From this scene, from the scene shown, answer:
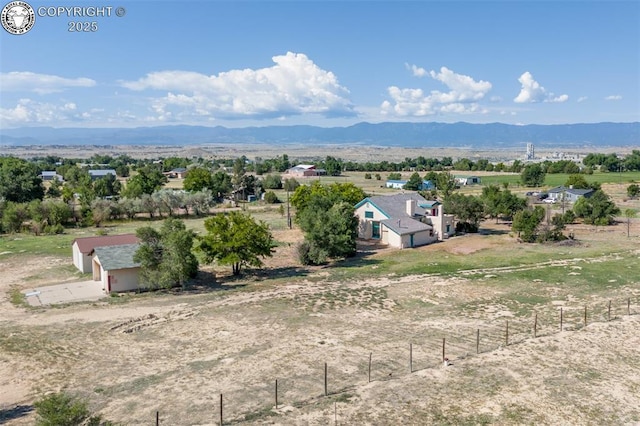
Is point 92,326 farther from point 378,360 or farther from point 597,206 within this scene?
point 597,206

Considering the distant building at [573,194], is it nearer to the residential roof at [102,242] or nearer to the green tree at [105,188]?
the residential roof at [102,242]

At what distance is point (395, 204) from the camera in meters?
54.7

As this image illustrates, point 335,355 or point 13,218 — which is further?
point 13,218

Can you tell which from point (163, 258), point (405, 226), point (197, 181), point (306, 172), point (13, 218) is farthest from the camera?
point (306, 172)

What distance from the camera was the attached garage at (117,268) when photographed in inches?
1337

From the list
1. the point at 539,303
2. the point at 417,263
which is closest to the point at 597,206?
the point at 417,263

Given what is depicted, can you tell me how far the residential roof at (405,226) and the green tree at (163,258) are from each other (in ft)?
68.5

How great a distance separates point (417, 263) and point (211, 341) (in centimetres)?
2148

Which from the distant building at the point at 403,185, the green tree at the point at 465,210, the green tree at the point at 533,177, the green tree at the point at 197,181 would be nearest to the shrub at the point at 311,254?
the green tree at the point at 465,210

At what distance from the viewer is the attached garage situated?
3397 centimetres

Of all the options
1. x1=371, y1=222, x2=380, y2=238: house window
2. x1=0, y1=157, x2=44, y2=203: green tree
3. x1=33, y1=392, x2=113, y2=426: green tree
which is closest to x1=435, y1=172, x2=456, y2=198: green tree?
x1=371, y1=222, x2=380, y2=238: house window

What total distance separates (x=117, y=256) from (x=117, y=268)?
156 centimetres

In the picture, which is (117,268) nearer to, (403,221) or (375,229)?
(375,229)

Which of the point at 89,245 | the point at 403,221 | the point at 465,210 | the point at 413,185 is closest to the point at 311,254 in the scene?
the point at 403,221
